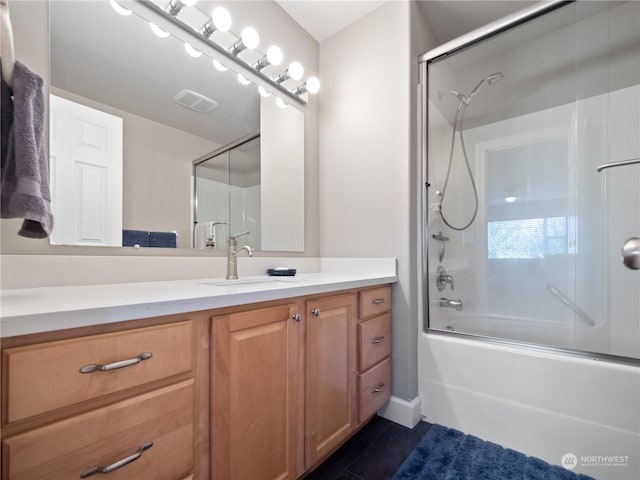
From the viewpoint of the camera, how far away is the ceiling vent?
4.39 feet

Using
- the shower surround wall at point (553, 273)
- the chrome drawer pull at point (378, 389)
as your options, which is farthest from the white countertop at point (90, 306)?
the shower surround wall at point (553, 273)

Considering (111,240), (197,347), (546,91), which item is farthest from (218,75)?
(546,91)

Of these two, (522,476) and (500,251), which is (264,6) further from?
(522,476)

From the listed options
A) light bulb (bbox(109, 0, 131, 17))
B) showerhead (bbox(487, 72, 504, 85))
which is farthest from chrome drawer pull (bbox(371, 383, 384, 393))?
showerhead (bbox(487, 72, 504, 85))

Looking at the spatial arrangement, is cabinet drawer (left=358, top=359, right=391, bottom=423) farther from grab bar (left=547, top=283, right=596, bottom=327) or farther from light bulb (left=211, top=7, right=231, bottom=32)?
light bulb (left=211, top=7, right=231, bottom=32)

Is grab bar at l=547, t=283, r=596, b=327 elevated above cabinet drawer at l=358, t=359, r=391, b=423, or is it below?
above

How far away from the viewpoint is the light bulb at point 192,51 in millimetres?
1356

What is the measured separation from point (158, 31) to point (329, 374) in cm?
168

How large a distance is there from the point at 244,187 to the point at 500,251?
1.89 metres

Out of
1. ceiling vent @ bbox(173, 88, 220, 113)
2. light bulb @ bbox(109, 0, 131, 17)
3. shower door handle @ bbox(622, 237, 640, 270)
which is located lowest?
shower door handle @ bbox(622, 237, 640, 270)

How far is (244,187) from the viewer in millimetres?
1555

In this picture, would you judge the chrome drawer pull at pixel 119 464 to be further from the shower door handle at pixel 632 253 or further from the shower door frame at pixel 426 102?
the shower door frame at pixel 426 102

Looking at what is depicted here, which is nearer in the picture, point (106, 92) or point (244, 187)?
point (106, 92)

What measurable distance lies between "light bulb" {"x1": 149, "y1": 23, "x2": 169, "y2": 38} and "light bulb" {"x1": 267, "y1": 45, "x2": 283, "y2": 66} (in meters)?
0.55
